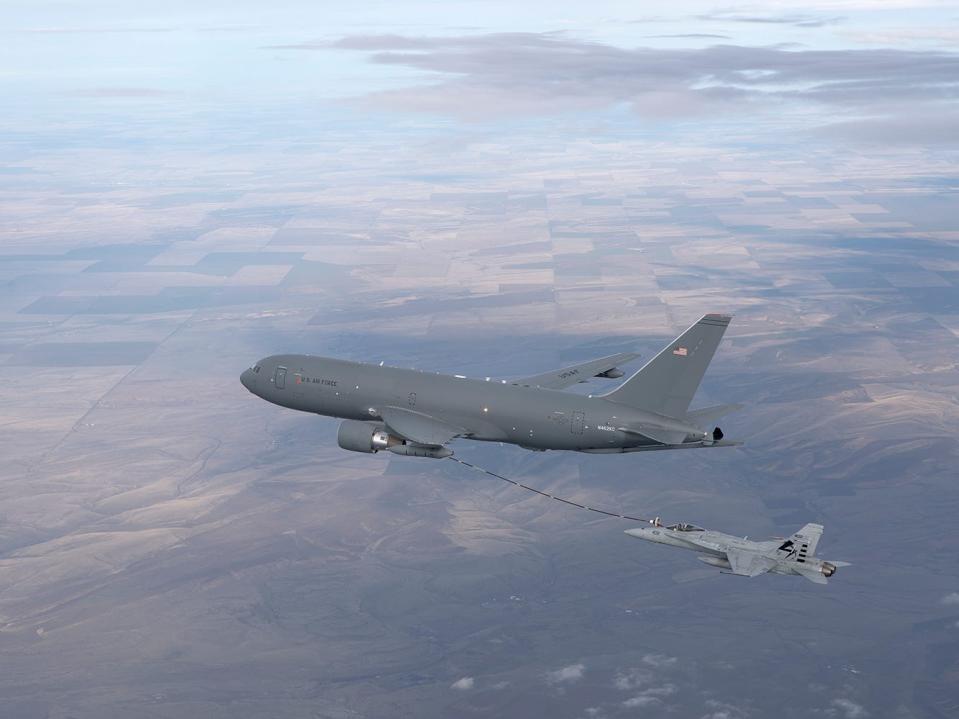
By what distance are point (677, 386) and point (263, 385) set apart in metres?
42.7

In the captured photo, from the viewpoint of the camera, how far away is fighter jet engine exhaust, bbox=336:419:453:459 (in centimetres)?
10019

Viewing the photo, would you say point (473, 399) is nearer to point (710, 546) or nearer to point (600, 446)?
point (600, 446)

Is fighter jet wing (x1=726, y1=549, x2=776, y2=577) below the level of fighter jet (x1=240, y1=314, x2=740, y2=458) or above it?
below

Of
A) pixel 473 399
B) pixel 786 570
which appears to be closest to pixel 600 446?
pixel 473 399

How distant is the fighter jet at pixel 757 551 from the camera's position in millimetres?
118062

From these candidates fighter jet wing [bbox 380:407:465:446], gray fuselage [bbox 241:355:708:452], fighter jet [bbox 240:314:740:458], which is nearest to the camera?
fighter jet [bbox 240:314:740:458]

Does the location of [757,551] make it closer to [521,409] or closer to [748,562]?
[748,562]

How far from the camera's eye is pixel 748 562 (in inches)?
4690

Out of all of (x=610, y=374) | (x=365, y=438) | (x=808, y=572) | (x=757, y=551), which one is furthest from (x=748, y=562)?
(x=365, y=438)

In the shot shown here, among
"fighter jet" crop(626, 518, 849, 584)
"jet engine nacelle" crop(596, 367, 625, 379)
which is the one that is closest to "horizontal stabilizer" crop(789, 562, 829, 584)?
"fighter jet" crop(626, 518, 849, 584)

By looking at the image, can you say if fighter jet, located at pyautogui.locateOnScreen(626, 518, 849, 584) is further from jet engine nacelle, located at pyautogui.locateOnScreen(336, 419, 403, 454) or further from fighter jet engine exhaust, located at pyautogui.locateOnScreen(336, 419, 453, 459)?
jet engine nacelle, located at pyautogui.locateOnScreen(336, 419, 403, 454)

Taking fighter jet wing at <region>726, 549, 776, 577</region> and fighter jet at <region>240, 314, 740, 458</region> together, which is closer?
fighter jet at <region>240, 314, 740, 458</region>

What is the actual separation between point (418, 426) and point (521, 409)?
32.8 feet

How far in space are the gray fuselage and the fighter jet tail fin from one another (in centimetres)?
139
